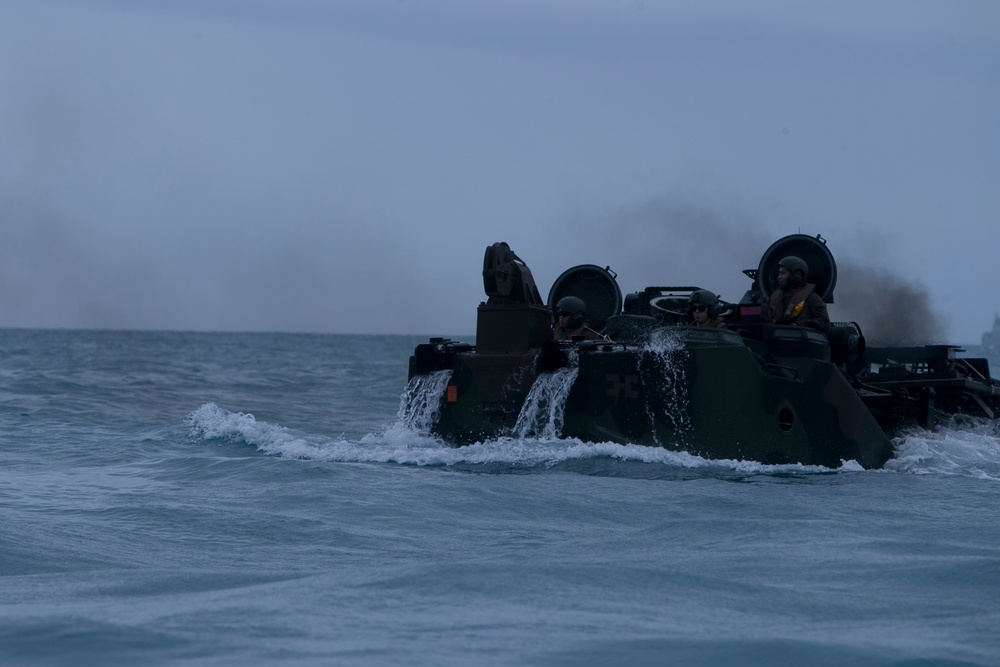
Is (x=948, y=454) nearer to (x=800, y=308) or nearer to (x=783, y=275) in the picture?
(x=800, y=308)

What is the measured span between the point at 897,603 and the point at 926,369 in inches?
376

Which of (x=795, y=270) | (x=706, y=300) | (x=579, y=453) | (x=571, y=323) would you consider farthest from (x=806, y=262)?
(x=579, y=453)

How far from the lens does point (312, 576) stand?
672 cm

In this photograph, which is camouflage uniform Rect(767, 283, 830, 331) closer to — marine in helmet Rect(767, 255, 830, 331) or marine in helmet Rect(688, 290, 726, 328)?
marine in helmet Rect(767, 255, 830, 331)

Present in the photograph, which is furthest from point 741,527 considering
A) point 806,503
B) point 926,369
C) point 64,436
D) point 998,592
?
point 64,436

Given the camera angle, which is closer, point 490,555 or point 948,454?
point 490,555

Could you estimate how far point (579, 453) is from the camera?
12000 millimetres

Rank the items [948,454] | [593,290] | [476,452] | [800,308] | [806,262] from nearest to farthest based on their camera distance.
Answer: [476,452]
[948,454]
[800,308]
[806,262]
[593,290]

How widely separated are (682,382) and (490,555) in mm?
A: 4812

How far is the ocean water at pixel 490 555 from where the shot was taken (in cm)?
536

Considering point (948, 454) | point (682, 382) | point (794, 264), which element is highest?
point (794, 264)

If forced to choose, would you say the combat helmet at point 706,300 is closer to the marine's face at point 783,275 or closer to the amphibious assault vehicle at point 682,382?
the amphibious assault vehicle at point 682,382

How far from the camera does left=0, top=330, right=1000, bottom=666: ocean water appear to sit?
17.6ft

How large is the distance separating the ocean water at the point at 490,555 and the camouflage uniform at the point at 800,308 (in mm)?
1468
